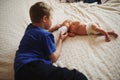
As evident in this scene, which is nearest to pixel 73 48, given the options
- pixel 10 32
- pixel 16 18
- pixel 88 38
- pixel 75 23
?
pixel 88 38

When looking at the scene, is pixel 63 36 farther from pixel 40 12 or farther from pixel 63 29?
pixel 40 12

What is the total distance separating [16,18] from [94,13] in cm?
79

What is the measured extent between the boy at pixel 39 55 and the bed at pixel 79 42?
0.12 m

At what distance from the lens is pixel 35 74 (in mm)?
1030

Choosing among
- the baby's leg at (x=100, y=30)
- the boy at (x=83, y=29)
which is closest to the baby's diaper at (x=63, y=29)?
the boy at (x=83, y=29)

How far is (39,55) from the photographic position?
113 cm

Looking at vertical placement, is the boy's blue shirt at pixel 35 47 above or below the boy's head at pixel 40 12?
below

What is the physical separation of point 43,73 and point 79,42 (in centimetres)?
47

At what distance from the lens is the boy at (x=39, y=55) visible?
1.02m

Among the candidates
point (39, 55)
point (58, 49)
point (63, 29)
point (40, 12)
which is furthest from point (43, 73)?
point (63, 29)

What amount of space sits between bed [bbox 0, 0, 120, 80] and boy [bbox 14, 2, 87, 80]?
0.38 feet

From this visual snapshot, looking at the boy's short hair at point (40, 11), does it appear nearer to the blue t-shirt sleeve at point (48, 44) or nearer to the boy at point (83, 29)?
the blue t-shirt sleeve at point (48, 44)

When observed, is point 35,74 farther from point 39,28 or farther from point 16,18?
point 16,18

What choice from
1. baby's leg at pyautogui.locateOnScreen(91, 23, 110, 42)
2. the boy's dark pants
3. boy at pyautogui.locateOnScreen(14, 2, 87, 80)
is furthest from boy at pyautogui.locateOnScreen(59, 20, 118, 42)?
the boy's dark pants
